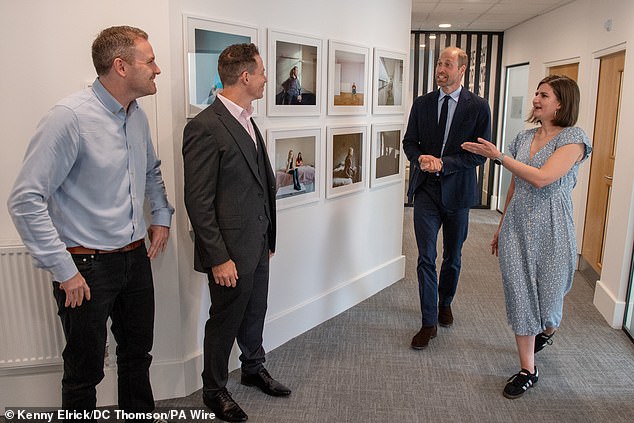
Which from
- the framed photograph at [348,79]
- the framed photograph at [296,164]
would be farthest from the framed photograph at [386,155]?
the framed photograph at [296,164]

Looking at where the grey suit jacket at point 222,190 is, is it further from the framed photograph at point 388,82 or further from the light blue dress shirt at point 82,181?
the framed photograph at point 388,82

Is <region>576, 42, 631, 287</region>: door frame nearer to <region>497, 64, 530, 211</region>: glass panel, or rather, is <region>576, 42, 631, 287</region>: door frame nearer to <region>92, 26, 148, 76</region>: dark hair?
<region>497, 64, 530, 211</region>: glass panel

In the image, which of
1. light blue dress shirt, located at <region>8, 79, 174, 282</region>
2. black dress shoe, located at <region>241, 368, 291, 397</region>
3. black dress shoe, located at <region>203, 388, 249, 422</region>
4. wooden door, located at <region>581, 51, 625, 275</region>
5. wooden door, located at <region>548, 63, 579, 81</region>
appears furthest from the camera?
wooden door, located at <region>548, 63, 579, 81</region>

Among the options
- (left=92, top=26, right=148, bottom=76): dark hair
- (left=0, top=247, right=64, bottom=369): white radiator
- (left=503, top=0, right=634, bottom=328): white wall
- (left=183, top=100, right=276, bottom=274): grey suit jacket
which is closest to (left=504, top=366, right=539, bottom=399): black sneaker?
(left=503, top=0, right=634, bottom=328): white wall

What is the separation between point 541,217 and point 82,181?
6.72ft

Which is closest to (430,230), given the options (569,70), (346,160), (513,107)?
(346,160)

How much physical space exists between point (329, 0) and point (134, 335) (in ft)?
7.42

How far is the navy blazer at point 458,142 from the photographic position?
314 cm

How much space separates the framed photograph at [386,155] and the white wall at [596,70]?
5.16 feet

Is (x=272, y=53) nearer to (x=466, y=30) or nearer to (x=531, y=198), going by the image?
(x=531, y=198)

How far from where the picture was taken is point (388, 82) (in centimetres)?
409

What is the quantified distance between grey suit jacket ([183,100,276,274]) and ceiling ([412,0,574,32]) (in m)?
3.85

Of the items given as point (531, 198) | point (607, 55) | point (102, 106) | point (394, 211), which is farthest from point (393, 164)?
point (102, 106)

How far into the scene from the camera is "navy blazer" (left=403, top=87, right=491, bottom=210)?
Result: 3145mm
